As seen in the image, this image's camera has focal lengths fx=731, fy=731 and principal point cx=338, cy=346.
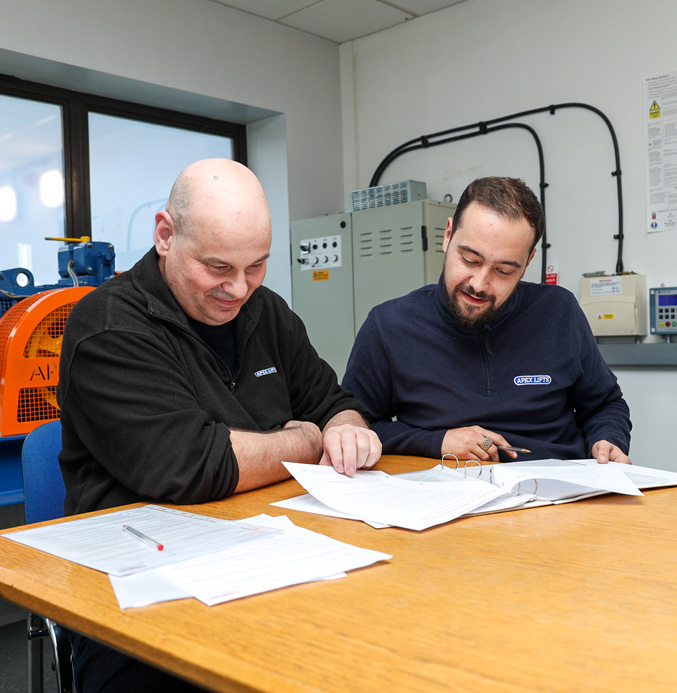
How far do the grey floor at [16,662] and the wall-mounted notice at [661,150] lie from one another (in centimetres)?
301

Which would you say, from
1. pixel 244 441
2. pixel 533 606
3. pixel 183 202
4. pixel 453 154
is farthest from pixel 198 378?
pixel 453 154

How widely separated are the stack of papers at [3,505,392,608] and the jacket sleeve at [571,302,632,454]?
104 cm

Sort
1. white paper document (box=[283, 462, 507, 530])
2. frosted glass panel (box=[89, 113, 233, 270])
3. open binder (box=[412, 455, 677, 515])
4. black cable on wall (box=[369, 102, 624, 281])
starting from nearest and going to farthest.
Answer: white paper document (box=[283, 462, 507, 530]) < open binder (box=[412, 455, 677, 515]) < black cable on wall (box=[369, 102, 624, 281]) < frosted glass panel (box=[89, 113, 233, 270])

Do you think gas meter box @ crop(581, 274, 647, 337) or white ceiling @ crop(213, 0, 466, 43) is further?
white ceiling @ crop(213, 0, 466, 43)

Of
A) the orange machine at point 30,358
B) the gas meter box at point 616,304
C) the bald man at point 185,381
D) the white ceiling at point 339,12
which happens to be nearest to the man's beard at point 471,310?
the bald man at point 185,381

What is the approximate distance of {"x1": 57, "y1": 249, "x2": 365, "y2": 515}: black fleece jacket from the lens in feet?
3.86

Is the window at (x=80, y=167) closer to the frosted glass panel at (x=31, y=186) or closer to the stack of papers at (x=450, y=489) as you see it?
the frosted glass panel at (x=31, y=186)

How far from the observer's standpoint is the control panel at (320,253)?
163 inches

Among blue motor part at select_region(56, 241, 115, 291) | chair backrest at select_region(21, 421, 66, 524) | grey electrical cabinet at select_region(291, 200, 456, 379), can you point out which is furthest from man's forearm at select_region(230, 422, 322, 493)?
grey electrical cabinet at select_region(291, 200, 456, 379)

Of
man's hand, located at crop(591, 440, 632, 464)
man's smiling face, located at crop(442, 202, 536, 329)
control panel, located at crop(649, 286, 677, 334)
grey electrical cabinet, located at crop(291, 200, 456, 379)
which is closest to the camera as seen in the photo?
man's hand, located at crop(591, 440, 632, 464)

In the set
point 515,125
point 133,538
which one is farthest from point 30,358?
point 515,125

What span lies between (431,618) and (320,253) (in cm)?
364

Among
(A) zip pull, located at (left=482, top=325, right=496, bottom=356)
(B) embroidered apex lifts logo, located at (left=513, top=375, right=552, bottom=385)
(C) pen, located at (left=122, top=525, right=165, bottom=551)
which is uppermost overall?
(A) zip pull, located at (left=482, top=325, right=496, bottom=356)

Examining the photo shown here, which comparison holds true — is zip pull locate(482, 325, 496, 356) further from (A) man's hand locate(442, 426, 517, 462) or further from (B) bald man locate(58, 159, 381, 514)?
(B) bald man locate(58, 159, 381, 514)
